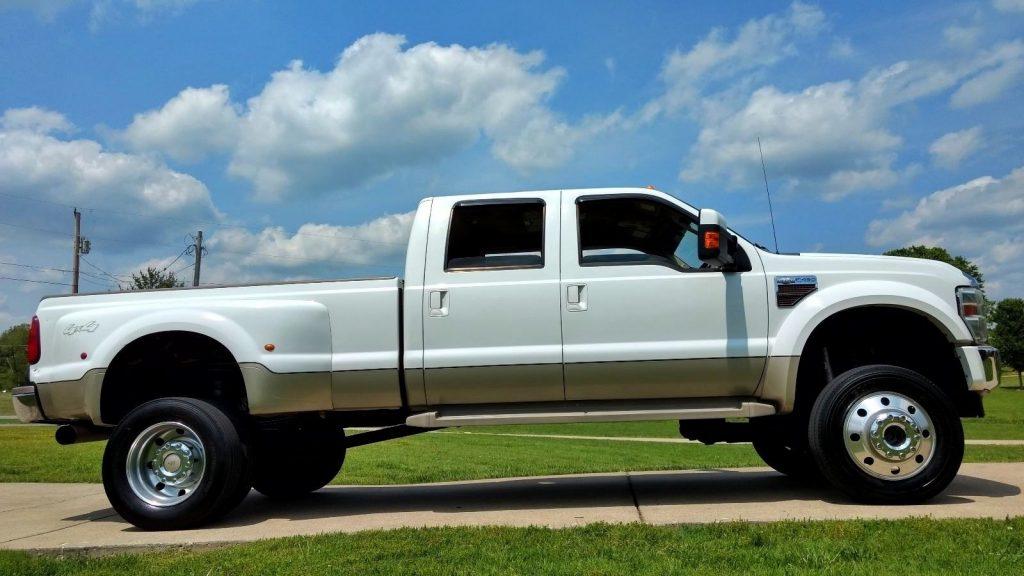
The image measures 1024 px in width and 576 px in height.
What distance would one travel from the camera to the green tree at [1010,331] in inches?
3103

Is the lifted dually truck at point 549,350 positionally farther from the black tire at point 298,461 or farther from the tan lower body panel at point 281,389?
the black tire at point 298,461

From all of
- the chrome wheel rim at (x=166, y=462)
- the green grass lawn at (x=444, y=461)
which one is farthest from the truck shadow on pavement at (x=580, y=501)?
the green grass lawn at (x=444, y=461)

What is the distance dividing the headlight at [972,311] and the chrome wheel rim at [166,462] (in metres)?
5.47

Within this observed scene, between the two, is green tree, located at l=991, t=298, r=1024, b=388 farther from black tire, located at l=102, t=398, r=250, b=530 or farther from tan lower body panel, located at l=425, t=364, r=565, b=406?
black tire, located at l=102, t=398, r=250, b=530

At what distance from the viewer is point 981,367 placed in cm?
573

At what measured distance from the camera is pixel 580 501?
6211 millimetres

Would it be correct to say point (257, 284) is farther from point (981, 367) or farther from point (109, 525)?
point (981, 367)

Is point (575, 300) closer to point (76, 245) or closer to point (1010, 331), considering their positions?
point (76, 245)

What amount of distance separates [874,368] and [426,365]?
3.11 m

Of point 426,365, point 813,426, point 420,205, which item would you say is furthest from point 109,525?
point 813,426

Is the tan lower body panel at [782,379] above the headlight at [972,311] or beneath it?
beneath

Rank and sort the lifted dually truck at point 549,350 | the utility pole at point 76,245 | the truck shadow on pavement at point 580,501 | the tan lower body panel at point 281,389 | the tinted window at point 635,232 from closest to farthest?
the truck shadow on pavement at point 580,501, the lifted dually truck at point 549,350, the tan lower body panel at point 281,389, the tinted window at point 635,232, the utility pole at point 76,245

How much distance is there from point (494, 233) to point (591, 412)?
61.5 inches

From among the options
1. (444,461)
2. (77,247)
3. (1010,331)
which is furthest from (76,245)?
(1010,331)
